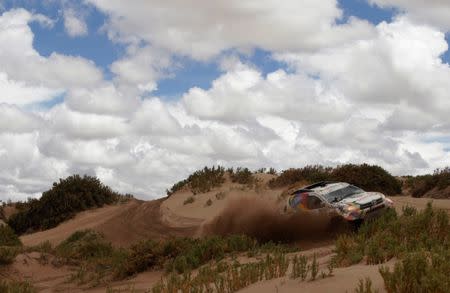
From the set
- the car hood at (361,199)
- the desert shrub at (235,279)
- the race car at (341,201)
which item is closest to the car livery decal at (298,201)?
the race car at (341,201)

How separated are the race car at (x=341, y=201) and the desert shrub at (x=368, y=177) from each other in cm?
1026

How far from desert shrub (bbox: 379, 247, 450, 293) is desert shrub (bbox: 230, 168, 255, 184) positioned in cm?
2622

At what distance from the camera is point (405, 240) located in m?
11.1

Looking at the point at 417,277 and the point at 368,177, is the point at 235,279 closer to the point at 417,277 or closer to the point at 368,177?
the point at 417,277

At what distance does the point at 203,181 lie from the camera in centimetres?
3456

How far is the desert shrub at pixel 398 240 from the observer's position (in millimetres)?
9523

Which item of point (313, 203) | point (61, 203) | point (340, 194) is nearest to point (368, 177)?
point (340, 194)

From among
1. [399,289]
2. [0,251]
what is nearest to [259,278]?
[399,289]

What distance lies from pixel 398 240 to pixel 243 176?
2253 cm

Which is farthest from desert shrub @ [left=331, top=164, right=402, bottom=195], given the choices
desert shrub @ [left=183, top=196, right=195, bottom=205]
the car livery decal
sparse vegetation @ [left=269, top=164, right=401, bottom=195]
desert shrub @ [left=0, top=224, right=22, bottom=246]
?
desert shrub @ [left=0, top=224, right=22, bottom=246]

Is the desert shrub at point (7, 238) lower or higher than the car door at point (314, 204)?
lower

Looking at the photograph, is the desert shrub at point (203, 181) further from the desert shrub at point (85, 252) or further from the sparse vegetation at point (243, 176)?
the desert shrub at point (85, 252)

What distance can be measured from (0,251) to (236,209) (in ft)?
28.1

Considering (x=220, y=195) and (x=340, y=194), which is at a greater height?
(x=220, y=195)
